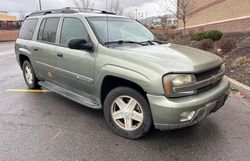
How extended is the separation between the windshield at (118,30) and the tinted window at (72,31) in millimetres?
199

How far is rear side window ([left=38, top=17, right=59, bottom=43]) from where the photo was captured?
15.0 feet

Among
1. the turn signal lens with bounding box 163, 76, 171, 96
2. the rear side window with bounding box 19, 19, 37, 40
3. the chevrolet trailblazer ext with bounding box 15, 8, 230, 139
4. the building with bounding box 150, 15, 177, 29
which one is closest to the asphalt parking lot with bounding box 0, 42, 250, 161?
the chevrolet trailblazer ext with bounding box 15, 8, 230, 139

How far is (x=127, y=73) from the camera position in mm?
3094

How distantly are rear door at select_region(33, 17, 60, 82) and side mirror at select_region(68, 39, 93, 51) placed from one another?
102 centimetres

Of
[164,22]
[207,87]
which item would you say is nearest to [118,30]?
[207,87]

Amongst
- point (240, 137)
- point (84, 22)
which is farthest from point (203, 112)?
point (84, 22)

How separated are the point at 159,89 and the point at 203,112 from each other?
69 cm

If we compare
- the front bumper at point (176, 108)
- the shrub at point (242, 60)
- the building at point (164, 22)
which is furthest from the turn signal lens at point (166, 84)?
the building at point (164, 22)

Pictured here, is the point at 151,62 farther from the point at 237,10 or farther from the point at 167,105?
the point at 237,10

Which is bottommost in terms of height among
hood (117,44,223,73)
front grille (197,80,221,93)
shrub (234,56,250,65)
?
shrub (234,56,250,65)

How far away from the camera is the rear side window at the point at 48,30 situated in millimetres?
4574

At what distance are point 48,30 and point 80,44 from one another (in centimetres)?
167

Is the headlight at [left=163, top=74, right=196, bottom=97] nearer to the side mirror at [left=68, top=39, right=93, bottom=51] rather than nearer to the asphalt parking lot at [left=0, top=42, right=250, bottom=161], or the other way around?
the asphalt parking lot at [left=0, top=42, right=250, bottom=161]

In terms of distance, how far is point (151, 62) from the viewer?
2951mm
